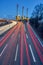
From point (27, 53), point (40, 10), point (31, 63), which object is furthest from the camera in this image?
point (40, 10)

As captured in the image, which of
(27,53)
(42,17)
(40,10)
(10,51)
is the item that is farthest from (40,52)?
(40,10)

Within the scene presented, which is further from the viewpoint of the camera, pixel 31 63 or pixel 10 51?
pixel 10 51

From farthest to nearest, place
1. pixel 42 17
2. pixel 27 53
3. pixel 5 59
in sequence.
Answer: pixel 42 17 → pixel 27 53 → pixel 5 59

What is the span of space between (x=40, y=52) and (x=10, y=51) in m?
4.05

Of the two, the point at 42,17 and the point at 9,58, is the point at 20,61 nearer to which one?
the point at 9,58

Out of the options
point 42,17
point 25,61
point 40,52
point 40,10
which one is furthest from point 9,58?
point 40,10

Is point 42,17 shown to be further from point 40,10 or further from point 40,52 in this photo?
point 40,52

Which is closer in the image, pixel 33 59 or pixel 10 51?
pixel 33 59

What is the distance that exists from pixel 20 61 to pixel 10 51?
5.42 m

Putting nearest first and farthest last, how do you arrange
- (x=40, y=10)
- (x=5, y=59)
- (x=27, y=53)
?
(x=5, y=59) < (x=27, y=53) < (x=40, y=10)

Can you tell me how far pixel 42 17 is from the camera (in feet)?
284

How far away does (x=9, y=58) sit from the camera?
2422cm

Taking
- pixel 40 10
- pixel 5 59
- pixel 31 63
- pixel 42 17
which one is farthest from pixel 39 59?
pixel 40 10

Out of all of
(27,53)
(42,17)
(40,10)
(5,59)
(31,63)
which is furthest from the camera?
(40,10)
